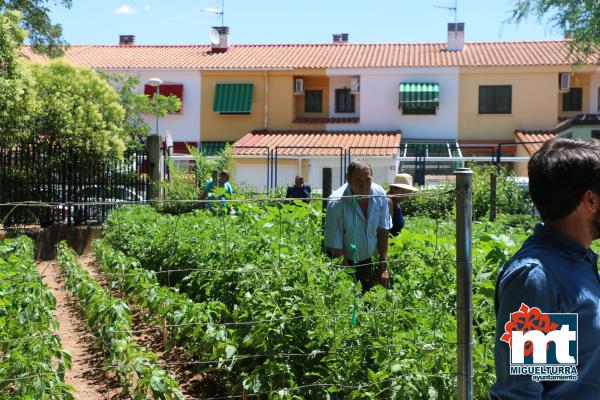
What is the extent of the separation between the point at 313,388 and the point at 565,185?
2.57m

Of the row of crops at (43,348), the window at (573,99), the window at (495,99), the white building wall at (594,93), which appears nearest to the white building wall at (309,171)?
the window at (495,99)

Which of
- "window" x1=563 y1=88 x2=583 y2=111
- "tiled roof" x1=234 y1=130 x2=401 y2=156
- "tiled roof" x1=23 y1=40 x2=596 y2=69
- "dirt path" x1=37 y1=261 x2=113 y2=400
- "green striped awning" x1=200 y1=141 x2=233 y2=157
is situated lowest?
"dirt path" x1=37 y1=261 x2=113 y2=400

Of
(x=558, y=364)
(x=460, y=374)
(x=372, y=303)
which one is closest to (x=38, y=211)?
(x=372, y=303)

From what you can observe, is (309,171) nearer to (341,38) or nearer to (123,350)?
(341,38)

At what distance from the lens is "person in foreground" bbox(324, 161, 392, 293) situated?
19.2ft

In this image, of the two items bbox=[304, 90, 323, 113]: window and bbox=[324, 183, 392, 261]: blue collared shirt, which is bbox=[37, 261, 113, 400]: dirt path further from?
bbox=[304, 90, 323, 113]: window

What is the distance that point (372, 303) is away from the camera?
182 inches

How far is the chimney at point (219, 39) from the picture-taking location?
→ 1454 inches

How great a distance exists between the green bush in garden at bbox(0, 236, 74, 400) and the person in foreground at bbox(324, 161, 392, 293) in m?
2.08

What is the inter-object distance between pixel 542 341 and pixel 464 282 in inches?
42.4

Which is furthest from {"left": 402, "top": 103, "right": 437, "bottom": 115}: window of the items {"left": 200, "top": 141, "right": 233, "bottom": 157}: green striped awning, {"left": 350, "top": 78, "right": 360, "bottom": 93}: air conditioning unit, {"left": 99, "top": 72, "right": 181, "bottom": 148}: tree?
{"left": 99, "top": 72, "right": 181, "bottom": 148}: tree

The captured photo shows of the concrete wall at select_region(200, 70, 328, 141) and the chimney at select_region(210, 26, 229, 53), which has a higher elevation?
the chimney at select_region(210, 26, 229, 53)

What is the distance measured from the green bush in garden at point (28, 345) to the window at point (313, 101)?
29.9 metres

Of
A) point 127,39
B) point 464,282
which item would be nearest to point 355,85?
point 127,39
